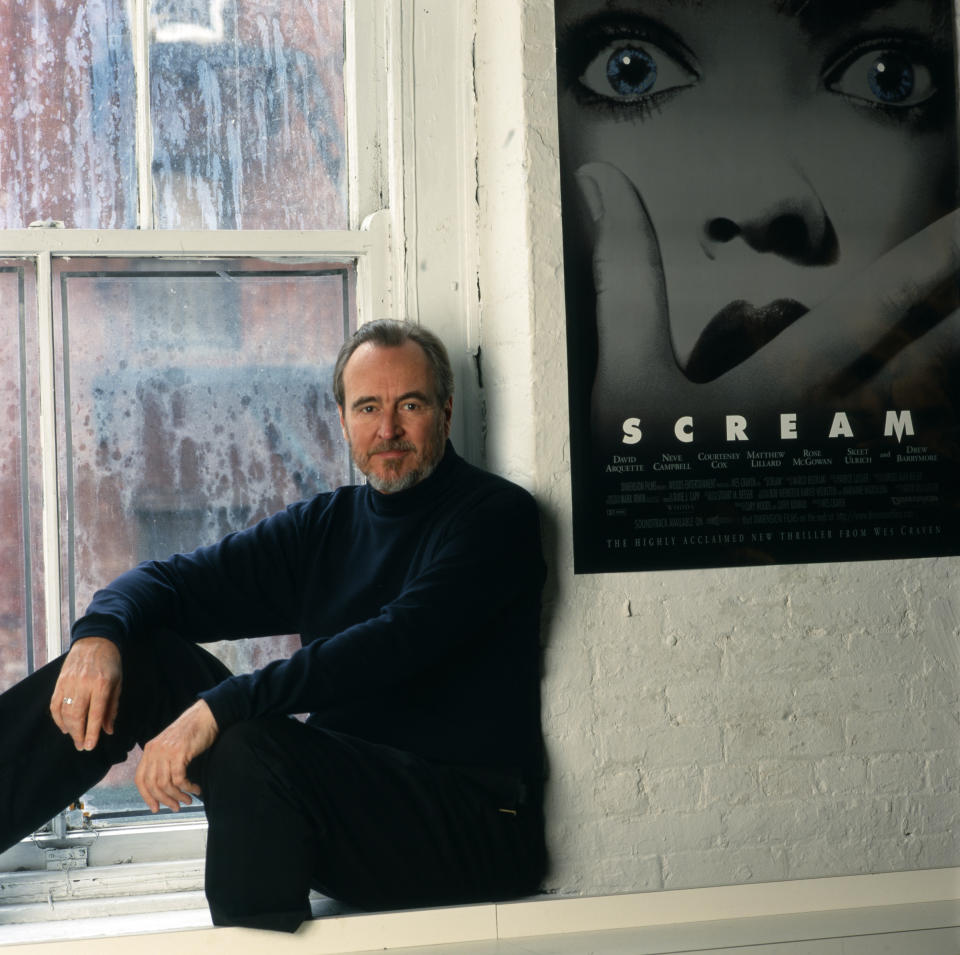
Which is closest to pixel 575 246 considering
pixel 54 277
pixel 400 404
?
pixel 400 404

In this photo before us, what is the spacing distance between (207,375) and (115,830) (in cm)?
98

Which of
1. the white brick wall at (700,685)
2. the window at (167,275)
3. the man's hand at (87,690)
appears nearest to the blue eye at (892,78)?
the white brick wall at (700,685)

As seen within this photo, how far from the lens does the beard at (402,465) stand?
2.38m

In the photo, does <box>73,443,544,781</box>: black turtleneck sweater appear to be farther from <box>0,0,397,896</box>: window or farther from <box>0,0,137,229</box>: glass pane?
<box>0,0,137,229</box>: glass pane

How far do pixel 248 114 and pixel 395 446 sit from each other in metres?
0.84

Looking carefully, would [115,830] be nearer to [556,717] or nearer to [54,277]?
[556,717]

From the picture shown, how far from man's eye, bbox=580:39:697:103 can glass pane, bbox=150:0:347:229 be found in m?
0.59

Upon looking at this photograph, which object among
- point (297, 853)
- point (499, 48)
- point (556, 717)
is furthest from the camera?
point (499, 48)

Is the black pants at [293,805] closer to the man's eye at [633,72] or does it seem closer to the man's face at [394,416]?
the man's face at [394,416]

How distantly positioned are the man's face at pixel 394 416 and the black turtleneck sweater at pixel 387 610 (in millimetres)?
45

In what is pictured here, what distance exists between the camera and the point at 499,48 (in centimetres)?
252

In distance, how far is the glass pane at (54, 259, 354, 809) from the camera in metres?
2.55

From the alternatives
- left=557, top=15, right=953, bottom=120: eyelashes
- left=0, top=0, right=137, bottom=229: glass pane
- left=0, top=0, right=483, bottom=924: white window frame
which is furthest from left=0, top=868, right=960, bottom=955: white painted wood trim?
left=557, top=15, right=953, bottom=120: eyelashes

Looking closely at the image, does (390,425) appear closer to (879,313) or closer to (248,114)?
(248,114)
